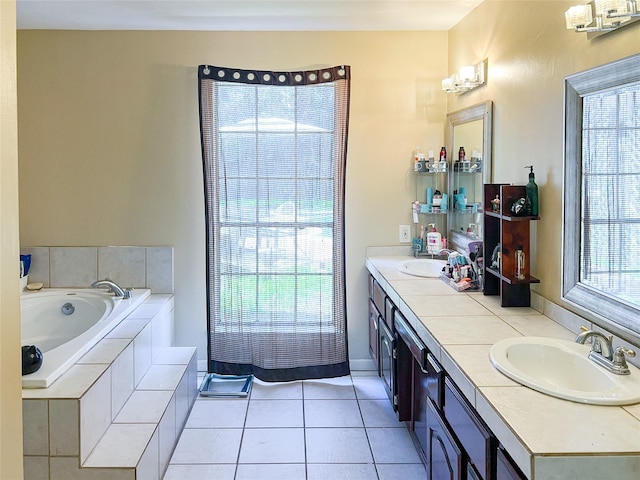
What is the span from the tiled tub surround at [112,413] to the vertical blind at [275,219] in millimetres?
609

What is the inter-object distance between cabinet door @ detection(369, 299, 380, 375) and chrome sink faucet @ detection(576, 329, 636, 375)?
1778 millimetres

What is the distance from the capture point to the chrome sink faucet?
59.4 inches

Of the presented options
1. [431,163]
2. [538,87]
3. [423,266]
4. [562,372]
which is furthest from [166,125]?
[562,372]

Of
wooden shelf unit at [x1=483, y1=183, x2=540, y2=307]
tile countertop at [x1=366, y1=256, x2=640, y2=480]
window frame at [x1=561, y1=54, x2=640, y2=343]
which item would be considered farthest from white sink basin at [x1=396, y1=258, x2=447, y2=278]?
window frame at [x1=561, y1=54, x2=640, y2=343]

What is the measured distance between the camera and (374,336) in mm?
3492

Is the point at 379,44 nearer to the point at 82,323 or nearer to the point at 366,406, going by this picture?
the point at 366,406

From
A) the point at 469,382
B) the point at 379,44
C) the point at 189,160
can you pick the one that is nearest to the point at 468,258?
the point at 469,382

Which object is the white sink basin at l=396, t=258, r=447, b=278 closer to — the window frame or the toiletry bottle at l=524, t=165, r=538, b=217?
the toiletry bottle at l=524, t=165, r=538, b=217

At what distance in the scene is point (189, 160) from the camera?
142 inches

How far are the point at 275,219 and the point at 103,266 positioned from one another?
122cm

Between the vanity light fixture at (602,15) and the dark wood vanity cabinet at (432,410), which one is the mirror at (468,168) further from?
the vanity light fixture at (602,15)

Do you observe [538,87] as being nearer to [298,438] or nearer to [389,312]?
[389,312]

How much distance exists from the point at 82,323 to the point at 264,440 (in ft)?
4.65

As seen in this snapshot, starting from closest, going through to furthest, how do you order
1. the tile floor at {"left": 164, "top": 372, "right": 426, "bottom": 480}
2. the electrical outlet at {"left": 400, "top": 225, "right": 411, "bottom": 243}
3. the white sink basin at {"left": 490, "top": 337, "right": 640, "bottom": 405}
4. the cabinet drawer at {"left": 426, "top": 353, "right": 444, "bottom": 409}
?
the white sink basin at {"left": 490, "top": 337, "right": 640, "bottom": 405}
the cabinet drawer at {"left": 426, "top": 353, "right": 444, "bottom": 409}
the tile floor at {"left": 164, "top": 372, "right": 426, "bottom": 480}
the electrical outlet at {"left": 400, "top": 225, "right": 411, "bottom": 243}
